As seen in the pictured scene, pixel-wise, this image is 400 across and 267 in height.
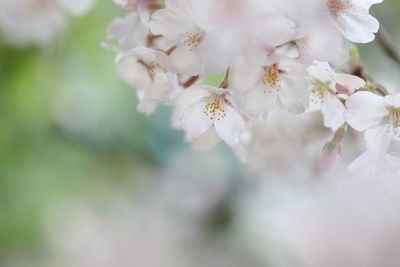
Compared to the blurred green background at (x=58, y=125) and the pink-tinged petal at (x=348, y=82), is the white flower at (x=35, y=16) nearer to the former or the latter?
the blurred green background at (x=58, y=125)

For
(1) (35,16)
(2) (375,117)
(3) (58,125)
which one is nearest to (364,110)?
(2) (375,117)

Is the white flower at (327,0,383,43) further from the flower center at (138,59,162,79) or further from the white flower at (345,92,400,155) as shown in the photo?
the flower center at (138,59,162,79)

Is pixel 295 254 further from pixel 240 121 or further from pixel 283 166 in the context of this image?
pixel 240 121

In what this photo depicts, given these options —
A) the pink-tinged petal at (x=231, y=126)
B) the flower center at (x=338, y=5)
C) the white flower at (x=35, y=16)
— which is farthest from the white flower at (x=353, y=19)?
the white flower at (x=35, y=16)

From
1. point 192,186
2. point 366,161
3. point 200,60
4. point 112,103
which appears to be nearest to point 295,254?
point 192,186

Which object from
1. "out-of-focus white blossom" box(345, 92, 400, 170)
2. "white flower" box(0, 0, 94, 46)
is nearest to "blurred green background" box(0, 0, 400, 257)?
"white flower" box(0, 0, 94, 46)

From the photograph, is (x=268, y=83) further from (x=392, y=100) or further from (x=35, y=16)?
(x=35, y=16)
